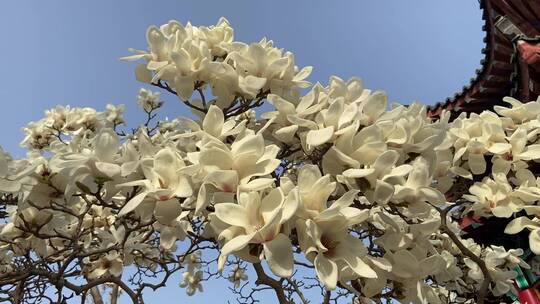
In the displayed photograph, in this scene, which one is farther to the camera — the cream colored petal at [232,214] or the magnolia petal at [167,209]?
the magnolia petal at [167,209]

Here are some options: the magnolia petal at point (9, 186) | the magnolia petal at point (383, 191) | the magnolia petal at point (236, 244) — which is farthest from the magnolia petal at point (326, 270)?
the magnolia petal at point (9, 186)

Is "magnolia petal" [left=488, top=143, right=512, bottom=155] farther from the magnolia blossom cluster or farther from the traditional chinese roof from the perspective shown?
the traditional chinese roof

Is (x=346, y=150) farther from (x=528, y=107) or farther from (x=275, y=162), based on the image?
(x=528, y=107)

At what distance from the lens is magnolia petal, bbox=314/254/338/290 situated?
1.06 metres

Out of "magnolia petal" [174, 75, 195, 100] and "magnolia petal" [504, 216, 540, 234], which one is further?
"magnolia petal" [504, 216, 540, 234]

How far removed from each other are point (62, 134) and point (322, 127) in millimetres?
3127

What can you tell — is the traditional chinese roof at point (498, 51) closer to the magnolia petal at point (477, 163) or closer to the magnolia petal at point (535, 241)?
the magnolia petal at point (477, 163)

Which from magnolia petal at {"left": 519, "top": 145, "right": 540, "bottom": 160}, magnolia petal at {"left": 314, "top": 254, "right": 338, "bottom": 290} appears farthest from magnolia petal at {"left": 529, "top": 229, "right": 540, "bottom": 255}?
magnolia petal at {"left": 314, "top": 254, "right": 338, "bottom": 290}

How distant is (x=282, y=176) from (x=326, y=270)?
55cm

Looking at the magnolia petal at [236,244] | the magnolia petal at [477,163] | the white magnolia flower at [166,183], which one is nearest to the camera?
the magnolia petal at [236,244]

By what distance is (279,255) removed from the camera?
1.03 meters

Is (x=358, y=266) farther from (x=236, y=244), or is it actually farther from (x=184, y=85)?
(x=184, y=85)

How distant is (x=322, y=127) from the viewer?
56.6 inches

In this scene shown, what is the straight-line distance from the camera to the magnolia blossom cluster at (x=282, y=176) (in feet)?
Result: 3.62
